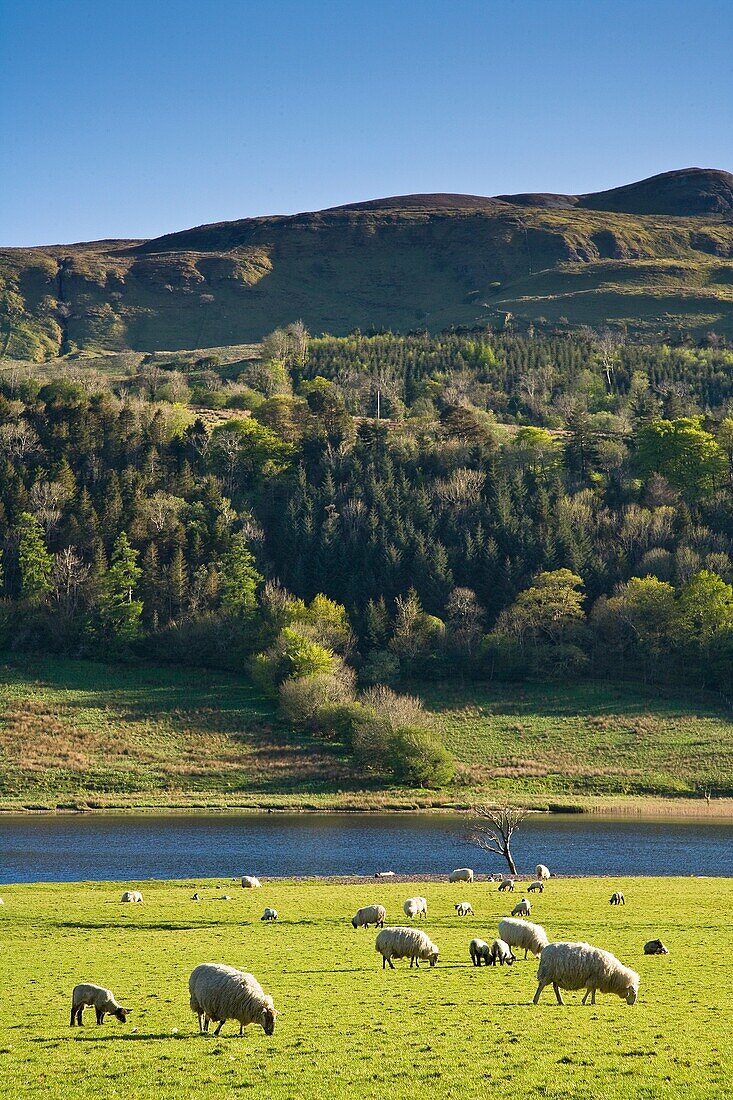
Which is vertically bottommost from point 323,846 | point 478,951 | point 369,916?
point 323,846

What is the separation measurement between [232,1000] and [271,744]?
8173 centimetres

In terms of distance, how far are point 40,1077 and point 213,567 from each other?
373 feet

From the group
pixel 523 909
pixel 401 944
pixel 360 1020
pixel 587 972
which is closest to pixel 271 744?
pixel 523 909

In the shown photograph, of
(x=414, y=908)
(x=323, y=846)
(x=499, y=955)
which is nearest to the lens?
(x=499, y=955)

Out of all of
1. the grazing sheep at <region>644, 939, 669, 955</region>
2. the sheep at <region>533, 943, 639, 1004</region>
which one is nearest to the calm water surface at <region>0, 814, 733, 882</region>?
the grazing sheep at <region>644, 939, 669, 955</region>

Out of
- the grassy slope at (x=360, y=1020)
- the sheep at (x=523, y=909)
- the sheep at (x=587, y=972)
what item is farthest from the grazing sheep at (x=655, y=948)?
the sheep at (x=523, y=909)

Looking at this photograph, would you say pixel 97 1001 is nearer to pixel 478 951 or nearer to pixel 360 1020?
pixel 360 1020

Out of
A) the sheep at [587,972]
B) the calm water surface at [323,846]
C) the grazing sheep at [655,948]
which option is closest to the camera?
the sheep at [587,972]

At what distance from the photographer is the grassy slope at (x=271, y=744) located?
291 ft

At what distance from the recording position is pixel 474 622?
127 meters

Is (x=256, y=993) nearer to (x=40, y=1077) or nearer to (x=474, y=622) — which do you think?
(x=40, y=1077)

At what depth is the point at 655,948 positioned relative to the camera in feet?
90.4

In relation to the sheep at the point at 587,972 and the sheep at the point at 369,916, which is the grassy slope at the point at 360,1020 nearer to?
the sheep at the point at 587,972

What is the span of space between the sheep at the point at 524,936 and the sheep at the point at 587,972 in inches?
265
